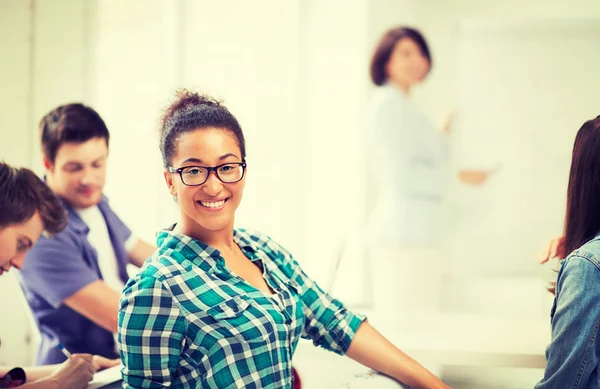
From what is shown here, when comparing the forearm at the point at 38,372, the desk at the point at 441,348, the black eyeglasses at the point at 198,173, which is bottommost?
the forearm at the point at 38,372

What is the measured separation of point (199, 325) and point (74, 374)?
59 cm

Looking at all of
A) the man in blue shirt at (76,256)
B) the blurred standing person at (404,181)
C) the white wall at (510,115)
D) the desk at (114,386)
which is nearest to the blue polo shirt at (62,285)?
the man in blue shirt at (76,256)

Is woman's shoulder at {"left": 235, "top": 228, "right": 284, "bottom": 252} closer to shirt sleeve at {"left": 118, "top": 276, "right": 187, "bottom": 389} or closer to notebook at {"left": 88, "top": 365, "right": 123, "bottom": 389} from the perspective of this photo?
shirt sleeve at {"left": 118, "top": 276, "right": 187, "bottom": 389}

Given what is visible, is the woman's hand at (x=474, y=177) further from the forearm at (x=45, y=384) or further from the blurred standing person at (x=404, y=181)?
the forearm at (x=45, y=384)

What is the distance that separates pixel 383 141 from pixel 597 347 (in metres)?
1.73

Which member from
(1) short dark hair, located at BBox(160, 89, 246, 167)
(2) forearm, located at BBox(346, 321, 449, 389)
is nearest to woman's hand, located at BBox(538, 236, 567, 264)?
(2) forearm, located at BBox(346, 321, 449, 389)

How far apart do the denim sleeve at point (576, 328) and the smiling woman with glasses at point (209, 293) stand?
283mm

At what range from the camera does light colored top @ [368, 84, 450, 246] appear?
2.85m

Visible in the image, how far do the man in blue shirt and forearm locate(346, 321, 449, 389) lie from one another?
2.50ft

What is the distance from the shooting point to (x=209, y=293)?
1.17 m

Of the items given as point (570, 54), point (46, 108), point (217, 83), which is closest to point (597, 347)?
point (46, 108)

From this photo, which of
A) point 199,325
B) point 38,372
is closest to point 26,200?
point 38,372

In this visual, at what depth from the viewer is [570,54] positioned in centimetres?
296

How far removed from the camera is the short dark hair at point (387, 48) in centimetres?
298
